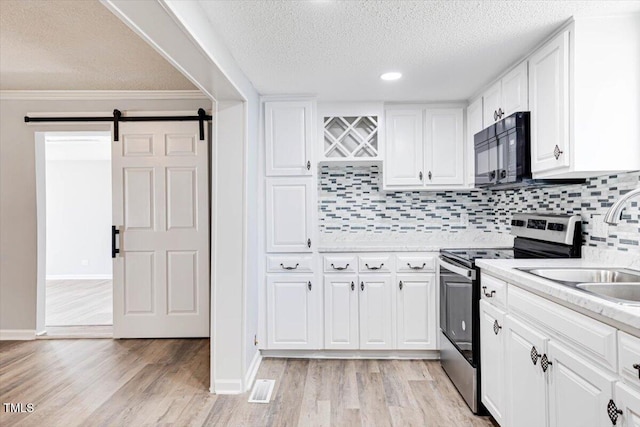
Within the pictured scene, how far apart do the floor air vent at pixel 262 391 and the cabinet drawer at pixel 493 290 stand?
60.4 inches

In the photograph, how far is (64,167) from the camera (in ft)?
22.2

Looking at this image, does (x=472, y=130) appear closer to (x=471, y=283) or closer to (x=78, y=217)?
(x=471, y=283)

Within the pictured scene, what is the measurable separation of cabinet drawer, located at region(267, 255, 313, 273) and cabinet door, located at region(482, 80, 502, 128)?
5.77 feet

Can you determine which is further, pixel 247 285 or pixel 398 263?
pixel 398 263

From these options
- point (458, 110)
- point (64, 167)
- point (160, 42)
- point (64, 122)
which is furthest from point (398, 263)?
point (64, 167)

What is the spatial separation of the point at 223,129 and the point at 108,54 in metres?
1.04

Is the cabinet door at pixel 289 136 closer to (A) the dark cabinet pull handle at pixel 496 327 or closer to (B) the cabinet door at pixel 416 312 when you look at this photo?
(B) the cabinet door at pixel 416 312

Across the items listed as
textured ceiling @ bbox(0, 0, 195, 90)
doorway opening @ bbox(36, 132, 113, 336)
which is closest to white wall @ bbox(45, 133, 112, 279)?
doorway opening @ bbox(36, 132, 113, 336)

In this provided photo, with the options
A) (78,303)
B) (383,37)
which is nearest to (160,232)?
(78,303)

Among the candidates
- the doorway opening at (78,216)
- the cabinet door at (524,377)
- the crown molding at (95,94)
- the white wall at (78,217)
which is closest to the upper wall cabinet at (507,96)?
the cabinet door at (524,377)

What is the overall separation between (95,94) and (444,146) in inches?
131

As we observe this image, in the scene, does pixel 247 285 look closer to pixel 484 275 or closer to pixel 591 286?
pixel 484 275

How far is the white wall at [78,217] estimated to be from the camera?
6.75 meters

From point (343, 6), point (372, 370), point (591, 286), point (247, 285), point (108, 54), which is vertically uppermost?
point (108, 54)
